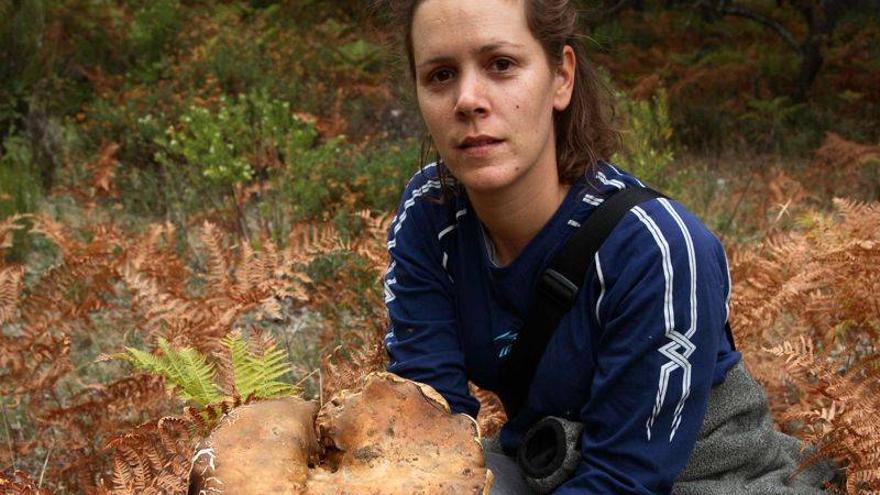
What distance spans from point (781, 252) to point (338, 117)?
4.85 metres

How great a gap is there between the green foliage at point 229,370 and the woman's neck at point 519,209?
25.7 inches

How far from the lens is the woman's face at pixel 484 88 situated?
208 cm

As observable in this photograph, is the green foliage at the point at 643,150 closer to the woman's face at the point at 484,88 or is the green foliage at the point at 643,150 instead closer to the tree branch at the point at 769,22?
the woman's face at the point at 484,88

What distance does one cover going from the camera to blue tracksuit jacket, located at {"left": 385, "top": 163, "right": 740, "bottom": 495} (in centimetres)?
198

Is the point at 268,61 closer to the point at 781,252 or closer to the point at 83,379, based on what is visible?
Result: the point at 83,379

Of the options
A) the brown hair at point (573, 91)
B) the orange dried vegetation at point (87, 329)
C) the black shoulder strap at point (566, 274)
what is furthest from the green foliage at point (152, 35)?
the black shoulder strap at point (566, 274)

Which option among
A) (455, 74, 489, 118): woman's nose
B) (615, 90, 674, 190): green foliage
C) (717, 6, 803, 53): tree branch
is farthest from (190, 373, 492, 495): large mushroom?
(717, 6, 803, 53): tree branch

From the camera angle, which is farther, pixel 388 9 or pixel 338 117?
pixel 338 117

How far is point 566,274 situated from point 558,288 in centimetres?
4

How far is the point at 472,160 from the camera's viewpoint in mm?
2150

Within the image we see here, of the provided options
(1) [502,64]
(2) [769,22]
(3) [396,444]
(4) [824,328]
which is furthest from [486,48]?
(2) [769,22]

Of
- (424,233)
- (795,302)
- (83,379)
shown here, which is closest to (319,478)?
(424,233)

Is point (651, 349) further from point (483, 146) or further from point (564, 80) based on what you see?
point (564, 80)

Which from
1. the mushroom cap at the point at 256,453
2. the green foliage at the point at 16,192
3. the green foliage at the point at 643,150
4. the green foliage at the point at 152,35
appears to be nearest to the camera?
the mushroom cap at the point at 256,453
